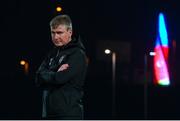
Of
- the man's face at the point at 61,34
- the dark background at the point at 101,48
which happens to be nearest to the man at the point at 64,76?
the man's face at the point at 61,34

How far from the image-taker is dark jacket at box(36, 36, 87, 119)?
301 centimetres

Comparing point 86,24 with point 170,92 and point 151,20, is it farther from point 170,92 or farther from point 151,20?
point 170,92

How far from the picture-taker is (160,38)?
1502 cm

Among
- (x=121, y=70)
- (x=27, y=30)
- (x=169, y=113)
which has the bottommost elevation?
(x=169, y=113)

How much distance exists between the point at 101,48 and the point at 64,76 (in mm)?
12558

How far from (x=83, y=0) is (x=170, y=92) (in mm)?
3248

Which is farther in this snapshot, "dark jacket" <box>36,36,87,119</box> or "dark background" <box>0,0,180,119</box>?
"dark background" <box>0,0,180,119</box>

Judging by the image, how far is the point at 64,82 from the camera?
3045 mm

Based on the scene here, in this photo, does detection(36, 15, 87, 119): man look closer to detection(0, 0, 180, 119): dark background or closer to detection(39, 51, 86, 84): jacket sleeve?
detection(39, 51, 86, 84): jacket sleeve

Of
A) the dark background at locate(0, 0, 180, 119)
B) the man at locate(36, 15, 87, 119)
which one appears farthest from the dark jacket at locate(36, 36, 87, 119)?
the dark background at locate(0, 0, 180, 119)

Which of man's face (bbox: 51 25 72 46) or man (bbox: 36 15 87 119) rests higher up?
man's face (bbox: 51 25 72 46)

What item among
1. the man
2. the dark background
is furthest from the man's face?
the dark background

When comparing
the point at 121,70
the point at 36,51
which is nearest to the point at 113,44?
the point at 121,70

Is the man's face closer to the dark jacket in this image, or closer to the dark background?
the dark jacket
